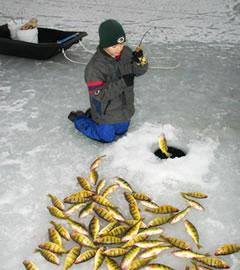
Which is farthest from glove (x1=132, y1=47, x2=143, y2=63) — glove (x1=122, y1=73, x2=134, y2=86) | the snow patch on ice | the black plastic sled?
the black plastic sled

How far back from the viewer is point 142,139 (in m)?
3.23

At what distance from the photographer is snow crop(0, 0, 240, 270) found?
237cm

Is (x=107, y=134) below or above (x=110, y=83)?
below

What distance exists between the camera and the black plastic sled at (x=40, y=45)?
447cm

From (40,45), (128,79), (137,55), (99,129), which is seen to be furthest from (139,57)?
(40,45)

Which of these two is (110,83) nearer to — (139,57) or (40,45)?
(139,57)

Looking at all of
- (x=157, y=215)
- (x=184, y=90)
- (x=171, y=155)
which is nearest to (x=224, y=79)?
(x=184, y=90)

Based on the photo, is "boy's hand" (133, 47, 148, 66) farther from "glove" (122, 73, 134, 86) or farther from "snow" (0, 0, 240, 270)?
"snow" (0, 0, 240, 270)

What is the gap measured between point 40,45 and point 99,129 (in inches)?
78.1

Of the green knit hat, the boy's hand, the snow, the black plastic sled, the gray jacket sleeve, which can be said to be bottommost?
the snow

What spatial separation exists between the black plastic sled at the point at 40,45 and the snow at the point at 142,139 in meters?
0.20

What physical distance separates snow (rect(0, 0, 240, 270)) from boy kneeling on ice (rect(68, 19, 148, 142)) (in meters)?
0.14

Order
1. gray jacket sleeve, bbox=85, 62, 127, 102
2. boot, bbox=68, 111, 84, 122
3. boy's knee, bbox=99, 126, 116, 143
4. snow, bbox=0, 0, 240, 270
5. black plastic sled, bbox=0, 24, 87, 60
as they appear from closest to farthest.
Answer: snow, bbox=0, 0, 240, 270 → gray jacket sleeve, bbox=85, 62, 127, 102 → boy's knee, bbox=99, 126, 116, 143 → boot, bbox=68, 111, 84, 122 → black plastic sled, bbox=0, 24, 87, 60

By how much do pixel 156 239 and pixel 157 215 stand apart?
0.23 m
